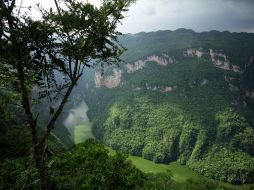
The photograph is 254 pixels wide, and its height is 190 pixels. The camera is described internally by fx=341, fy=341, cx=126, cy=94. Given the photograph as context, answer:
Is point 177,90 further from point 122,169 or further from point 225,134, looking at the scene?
point 122,169

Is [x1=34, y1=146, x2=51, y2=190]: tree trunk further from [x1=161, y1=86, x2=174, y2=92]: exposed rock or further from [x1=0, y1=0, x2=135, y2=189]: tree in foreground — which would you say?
[x1=161, y1=86, x2=174, y2=92]: exposed rock

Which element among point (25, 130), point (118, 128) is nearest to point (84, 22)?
point (25, 130)

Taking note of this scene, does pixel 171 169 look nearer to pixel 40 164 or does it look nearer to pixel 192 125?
pixel 192 125

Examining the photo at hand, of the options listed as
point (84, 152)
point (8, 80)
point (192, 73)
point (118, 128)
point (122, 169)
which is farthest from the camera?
point (192, 73)

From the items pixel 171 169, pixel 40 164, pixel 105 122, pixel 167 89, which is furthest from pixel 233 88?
pixel 40 164

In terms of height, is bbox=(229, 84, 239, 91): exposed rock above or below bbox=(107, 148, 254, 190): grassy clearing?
above

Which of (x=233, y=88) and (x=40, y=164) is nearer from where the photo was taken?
(x=40, y=164)

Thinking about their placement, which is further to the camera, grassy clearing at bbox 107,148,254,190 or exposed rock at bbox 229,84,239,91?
exposed rock at bbox 229,84,239,91

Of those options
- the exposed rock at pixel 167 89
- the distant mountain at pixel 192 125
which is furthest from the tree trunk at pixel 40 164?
the exposed rock at pixel 167 89

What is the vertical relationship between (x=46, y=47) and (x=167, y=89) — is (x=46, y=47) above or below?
above

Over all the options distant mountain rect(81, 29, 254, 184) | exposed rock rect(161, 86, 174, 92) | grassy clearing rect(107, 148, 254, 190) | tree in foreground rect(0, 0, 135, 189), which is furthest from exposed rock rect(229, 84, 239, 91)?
tree in foreground rect(0, 0, 135, 189)

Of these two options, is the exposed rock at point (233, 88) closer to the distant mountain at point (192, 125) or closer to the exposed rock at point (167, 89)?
the distant mountain at point (192, 125)
